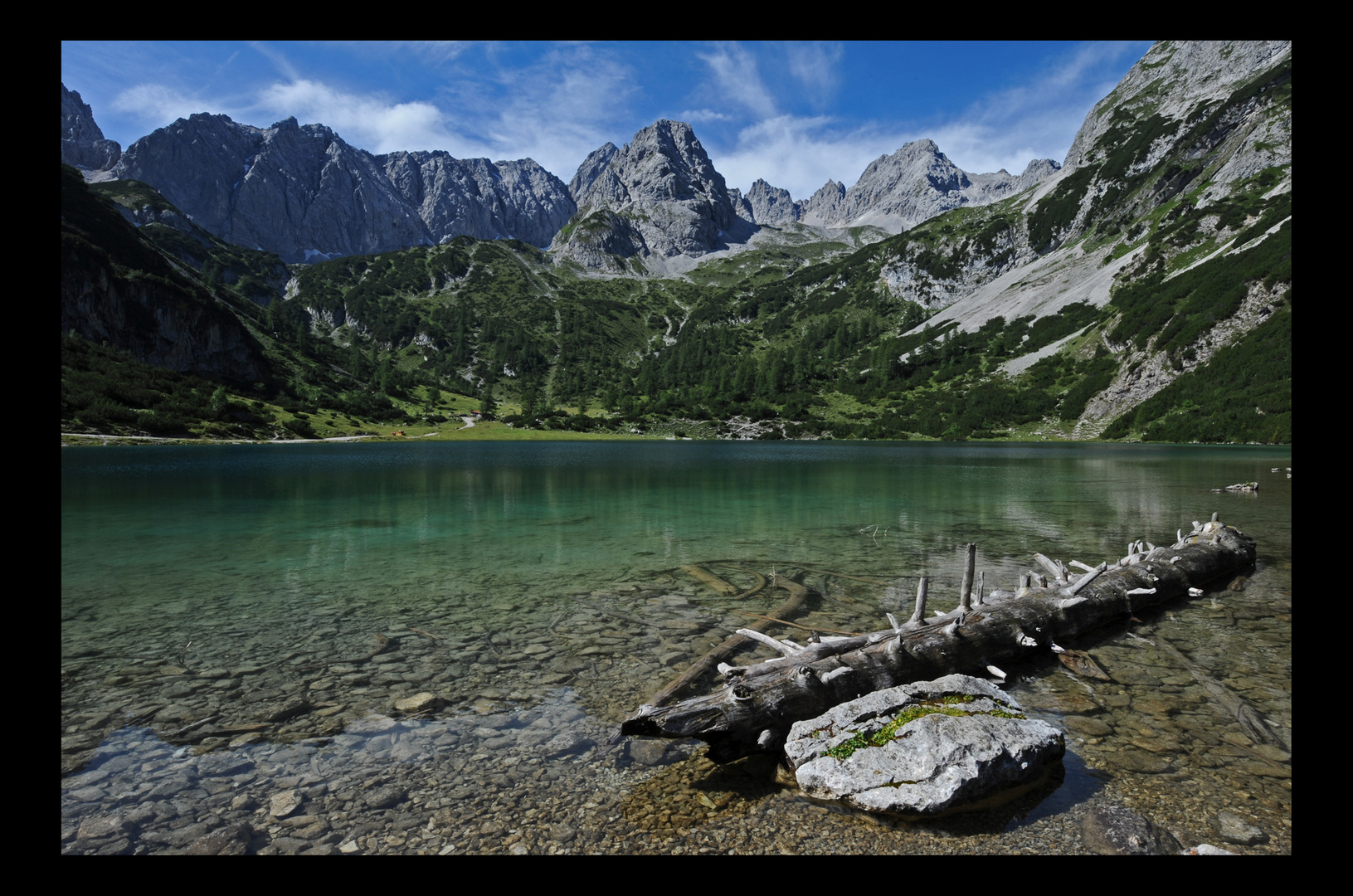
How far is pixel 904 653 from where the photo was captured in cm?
1104

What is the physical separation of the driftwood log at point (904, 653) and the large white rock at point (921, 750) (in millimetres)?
673

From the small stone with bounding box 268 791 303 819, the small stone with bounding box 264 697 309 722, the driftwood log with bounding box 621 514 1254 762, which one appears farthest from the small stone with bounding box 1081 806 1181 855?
the small stone with bounding box 264 697 309 722

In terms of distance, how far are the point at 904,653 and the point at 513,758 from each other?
7.22 m

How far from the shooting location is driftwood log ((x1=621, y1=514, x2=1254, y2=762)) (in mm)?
8750

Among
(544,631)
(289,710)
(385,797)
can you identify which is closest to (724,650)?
(544,631)

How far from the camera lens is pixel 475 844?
24.0 ft

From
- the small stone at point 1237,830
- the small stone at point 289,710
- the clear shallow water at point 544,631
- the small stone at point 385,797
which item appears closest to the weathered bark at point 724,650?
the clear shallow water at point 544,631

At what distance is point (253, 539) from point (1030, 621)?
33583 mm

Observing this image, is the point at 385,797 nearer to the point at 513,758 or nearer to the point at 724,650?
the point at 513,758

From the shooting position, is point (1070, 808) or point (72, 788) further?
point (72, 788)

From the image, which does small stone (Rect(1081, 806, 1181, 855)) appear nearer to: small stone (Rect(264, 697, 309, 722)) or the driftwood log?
the driftwood log

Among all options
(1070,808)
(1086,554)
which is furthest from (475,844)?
(1086,554)

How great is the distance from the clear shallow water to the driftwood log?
2.52 ft
